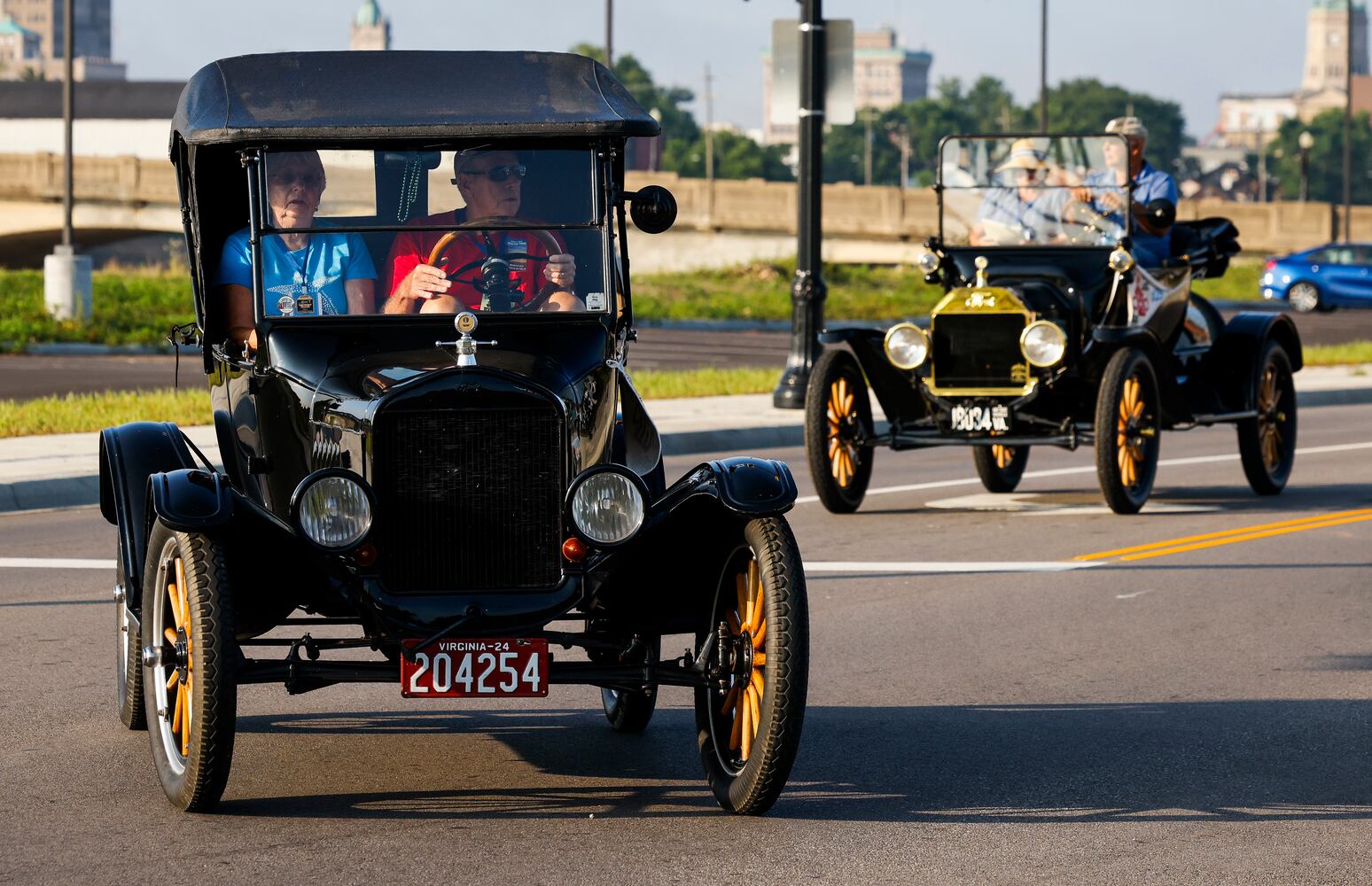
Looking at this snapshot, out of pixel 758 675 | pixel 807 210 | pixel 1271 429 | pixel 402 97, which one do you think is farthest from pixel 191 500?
pixel 807 210

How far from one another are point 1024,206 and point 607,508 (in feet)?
29.5

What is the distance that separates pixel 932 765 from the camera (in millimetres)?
6801

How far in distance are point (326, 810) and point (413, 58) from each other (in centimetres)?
255

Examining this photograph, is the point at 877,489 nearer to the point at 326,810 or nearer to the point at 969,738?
the point at 969,738

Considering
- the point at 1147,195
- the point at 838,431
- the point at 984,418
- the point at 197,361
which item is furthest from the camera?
the point at 197,361

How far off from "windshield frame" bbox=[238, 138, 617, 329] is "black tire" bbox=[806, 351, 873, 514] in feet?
20.5

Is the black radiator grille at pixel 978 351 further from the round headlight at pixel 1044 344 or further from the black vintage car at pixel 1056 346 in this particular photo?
the round headlight at pixel 1044 344

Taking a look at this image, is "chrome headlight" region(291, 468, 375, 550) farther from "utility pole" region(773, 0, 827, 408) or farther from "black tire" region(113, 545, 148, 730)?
"utility pole" region(773, 0, 827, 408)

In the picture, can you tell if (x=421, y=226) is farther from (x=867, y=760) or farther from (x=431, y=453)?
(x=867, y=760)

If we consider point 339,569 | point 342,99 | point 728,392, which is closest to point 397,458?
point 339,569

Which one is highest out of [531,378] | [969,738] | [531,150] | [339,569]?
[531,150]

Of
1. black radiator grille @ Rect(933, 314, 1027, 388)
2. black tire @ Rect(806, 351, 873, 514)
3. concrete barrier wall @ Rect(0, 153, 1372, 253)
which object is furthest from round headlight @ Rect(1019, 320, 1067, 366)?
concrete barrier wall @ Rect(0, 153, 1372, 253)

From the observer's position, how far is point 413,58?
7328 millimetres

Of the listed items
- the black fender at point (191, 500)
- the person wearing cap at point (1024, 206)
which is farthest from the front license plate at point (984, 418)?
the black fender at point (191, 500)
